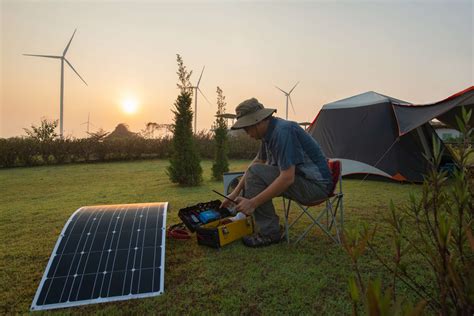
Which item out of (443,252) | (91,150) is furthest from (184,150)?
(91,150)

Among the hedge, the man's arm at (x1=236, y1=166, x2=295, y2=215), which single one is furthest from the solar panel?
the hedge

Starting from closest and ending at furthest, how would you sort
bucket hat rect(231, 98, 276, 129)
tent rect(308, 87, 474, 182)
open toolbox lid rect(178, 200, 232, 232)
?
Result: bucket hat rect(231, 98, 276, 129) → open toolbox lid rect(178, 200, 232, 232) → tent rect(308, 87, 474, 182)

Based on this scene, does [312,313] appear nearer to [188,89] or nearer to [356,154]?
→ [356,154]

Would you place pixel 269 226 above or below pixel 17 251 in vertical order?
above

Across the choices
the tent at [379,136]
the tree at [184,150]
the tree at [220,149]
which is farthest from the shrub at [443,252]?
the tree at [220,149]

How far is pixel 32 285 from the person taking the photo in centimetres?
211

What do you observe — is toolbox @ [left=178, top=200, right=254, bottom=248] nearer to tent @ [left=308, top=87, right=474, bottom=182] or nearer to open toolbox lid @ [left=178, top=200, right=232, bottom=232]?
open toolbox lid @ [left=178, top=200, right=232, bottom=232]

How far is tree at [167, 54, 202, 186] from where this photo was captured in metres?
6.71

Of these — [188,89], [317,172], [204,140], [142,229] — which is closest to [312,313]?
[317,172]

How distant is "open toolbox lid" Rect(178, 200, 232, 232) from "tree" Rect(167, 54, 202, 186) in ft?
12.0

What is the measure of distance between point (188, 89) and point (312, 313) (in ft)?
20.7

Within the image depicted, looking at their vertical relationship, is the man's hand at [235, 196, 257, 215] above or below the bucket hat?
below

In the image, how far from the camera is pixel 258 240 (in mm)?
2709

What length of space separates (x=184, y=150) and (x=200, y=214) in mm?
4117
